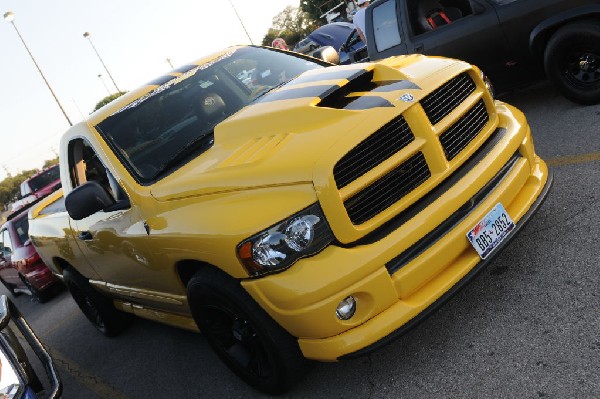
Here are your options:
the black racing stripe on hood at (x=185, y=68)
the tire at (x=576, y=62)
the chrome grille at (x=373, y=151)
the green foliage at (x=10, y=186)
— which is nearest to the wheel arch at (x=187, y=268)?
the chrome grille at (x=373, y=151)

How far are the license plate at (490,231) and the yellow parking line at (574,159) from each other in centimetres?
169

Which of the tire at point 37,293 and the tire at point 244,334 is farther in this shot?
the tire at point 37,293

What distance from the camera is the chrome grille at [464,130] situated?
2713 mm

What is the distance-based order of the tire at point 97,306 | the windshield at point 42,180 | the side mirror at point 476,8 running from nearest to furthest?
the tire at point 97,306
the side mirror at point 476,8
the windshield at point 42,180

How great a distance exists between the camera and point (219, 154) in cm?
297

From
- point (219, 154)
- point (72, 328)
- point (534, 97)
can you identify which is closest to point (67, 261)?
point (72, 328)

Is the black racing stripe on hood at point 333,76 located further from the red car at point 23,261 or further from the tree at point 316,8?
the tree at point 316,8

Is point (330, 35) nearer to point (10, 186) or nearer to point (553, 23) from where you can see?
point (553, 23)

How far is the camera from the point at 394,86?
2807 millimetres

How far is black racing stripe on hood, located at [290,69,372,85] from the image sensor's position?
3069 mm

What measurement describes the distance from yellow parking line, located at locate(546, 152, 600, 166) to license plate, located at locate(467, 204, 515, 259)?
5.55 ft

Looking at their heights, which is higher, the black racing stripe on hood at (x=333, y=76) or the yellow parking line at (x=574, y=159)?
the black racing stripe on hood at (x=333, y=76)

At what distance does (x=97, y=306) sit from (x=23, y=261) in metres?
4.14

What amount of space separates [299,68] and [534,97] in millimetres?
3337
